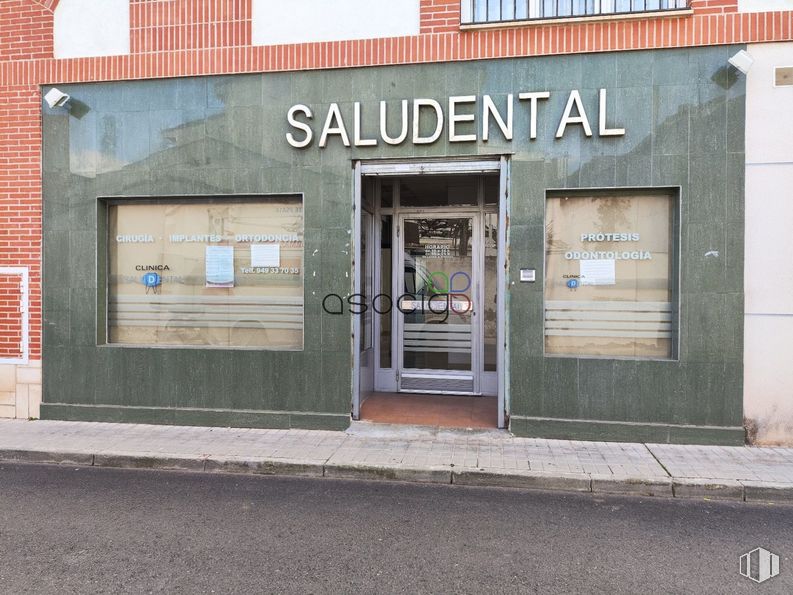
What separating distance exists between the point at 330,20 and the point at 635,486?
5956mm

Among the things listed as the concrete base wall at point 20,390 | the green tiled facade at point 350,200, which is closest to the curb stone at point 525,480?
the green tiled facade at point 350,200

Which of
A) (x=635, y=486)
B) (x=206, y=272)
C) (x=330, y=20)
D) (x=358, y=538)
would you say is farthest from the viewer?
(x=206, y=272)

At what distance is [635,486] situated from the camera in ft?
15.1

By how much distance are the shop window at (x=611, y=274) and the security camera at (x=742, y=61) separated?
1415 millimetres

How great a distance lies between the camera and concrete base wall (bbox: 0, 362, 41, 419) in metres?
6.80

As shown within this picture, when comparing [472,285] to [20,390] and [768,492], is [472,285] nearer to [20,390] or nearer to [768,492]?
[768,492]

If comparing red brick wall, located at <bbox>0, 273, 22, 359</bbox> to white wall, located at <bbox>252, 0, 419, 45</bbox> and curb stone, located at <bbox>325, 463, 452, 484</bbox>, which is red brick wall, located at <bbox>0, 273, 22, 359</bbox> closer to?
white wall, located at <bbox>252, 0, 419, 45</bbox>

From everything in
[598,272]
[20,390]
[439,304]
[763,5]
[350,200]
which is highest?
[763,5]

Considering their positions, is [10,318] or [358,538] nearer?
[358,538]

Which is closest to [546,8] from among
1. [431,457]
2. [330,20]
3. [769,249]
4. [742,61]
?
[742,61]

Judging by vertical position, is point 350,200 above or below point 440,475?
above

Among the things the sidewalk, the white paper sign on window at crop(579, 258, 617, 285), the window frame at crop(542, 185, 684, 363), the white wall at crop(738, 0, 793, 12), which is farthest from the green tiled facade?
the white paper sign on window at crop(579, 258, 617, 285)

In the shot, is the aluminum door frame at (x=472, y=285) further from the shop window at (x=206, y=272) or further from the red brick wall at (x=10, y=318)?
the red brick wall at (x=10, y=318)

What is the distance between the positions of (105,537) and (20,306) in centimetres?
447
